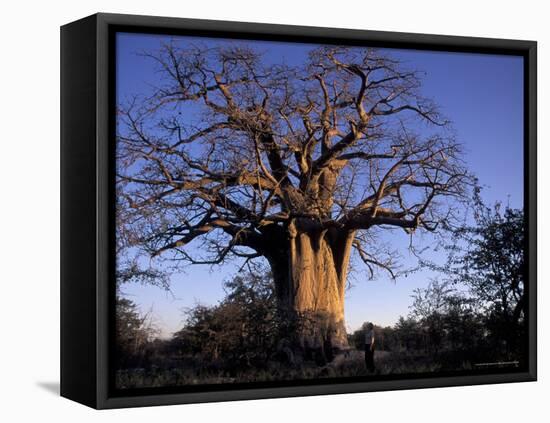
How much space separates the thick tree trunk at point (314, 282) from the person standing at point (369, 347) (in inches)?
8.5

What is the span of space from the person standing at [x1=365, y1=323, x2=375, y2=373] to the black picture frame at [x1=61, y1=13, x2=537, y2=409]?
0.14 m

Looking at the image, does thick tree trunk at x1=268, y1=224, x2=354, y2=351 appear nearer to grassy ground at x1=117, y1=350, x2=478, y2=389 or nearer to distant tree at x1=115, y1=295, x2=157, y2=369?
grassy ground at x1=117, y1=350, x2=478, y2=389

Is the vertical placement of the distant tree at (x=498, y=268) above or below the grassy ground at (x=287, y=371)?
above

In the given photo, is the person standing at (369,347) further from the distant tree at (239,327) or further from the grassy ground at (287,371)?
the distant tree at (239,327)

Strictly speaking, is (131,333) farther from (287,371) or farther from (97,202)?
(287,371)

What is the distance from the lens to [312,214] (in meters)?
12.6

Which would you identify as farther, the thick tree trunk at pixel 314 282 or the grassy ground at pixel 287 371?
the thick tree trunk at pixel 314 282

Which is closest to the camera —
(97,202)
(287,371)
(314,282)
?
(97,202)

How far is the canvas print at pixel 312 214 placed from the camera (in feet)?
39.0

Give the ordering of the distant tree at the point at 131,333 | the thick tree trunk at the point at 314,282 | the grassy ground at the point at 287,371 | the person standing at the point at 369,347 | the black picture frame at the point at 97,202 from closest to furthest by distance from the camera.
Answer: the black picture frame at the point at 97,202 < the distant tree at the point at 131,333 < the grassy ground at the point at 287,371 < the thick tree trunk at the point at 314,282 < the person standing at the point at 369,347

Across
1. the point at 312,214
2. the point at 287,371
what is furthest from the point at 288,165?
the point at 287,371

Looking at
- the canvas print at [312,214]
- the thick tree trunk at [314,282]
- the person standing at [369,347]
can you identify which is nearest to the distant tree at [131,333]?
the canvas print at [312,214]

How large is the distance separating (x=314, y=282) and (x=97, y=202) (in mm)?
2125

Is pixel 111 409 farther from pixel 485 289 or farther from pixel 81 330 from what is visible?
pixel 485 289
